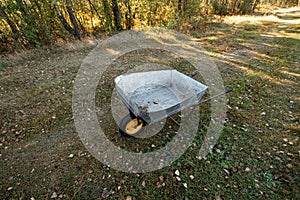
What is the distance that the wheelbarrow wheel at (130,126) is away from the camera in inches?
121

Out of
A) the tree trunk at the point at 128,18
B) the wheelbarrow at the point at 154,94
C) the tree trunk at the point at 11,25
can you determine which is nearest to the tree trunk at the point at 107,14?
the tree trunk at the point at 128,18

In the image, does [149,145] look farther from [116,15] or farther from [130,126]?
[116,15]

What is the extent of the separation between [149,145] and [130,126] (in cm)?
59

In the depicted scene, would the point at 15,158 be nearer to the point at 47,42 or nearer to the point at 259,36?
the point at 47,42

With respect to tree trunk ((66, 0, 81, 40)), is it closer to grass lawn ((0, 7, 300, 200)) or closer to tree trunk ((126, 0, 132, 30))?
grass lawn ((0, 7, 300, 200))

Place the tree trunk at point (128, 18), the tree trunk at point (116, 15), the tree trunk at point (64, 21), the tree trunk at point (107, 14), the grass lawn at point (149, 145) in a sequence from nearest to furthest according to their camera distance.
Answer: the grass lawn at point (149, 145), the tree trunk at point (64, 21), the tree trunk at point (107, 14), the tree trunk at point (116, 15), the tree trunk at point (128, 18)

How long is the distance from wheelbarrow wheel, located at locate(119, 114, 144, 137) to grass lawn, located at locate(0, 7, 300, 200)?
0.24 m

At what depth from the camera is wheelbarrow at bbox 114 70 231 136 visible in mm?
2757

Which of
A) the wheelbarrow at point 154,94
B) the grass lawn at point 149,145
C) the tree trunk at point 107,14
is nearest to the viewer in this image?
the grass lawn at point 149,145

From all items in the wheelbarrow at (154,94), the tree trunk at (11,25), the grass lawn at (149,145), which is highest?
the tree trunk at (11,25)

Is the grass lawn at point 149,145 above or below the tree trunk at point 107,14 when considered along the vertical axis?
below

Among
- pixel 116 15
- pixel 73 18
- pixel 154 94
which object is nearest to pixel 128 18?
pixel 116 15

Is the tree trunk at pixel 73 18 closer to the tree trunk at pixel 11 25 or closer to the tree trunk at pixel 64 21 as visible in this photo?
the tree trunk at pixel 64 21

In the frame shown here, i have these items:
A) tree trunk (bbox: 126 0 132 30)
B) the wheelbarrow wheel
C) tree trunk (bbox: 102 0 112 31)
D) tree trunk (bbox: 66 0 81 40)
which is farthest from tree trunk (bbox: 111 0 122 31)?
the wheelbarrow wheel
